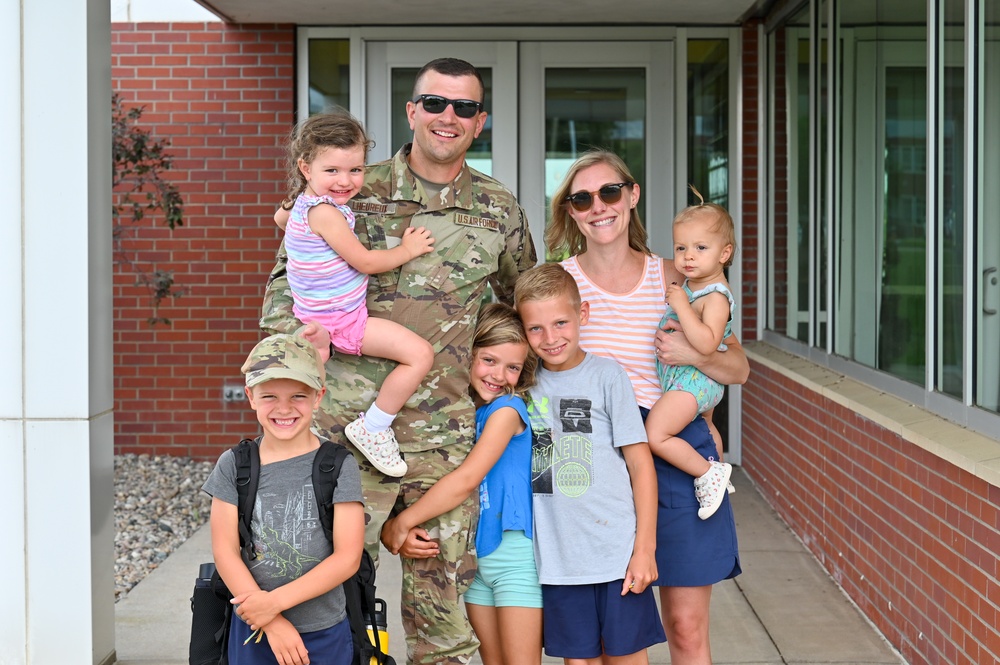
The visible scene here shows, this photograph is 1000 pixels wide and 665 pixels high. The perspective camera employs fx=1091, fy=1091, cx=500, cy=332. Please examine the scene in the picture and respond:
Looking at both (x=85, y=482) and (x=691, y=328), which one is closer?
(x=691, y=328)

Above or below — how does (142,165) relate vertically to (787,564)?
above

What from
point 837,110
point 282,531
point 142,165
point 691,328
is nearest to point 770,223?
point 837,110

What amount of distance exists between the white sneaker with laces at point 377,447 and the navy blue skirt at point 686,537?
2.29 feet

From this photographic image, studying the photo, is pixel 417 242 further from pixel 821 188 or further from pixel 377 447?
pixel 821 188

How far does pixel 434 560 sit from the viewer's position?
2.94 metres

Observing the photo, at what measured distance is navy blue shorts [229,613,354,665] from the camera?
8.30 ft

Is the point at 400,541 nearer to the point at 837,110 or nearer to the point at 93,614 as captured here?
the point at 93,614

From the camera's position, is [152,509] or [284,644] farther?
[152,509]

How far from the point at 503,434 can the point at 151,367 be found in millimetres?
5259

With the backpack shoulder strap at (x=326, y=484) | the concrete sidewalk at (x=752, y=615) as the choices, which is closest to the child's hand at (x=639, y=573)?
the backpack shoulder strap at (x=326, y=484)

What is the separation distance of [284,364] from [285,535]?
1.28ft

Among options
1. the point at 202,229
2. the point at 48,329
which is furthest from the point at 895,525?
the point at 202,229

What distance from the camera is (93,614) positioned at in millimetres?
3721

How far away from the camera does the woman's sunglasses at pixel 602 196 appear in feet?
9.54
